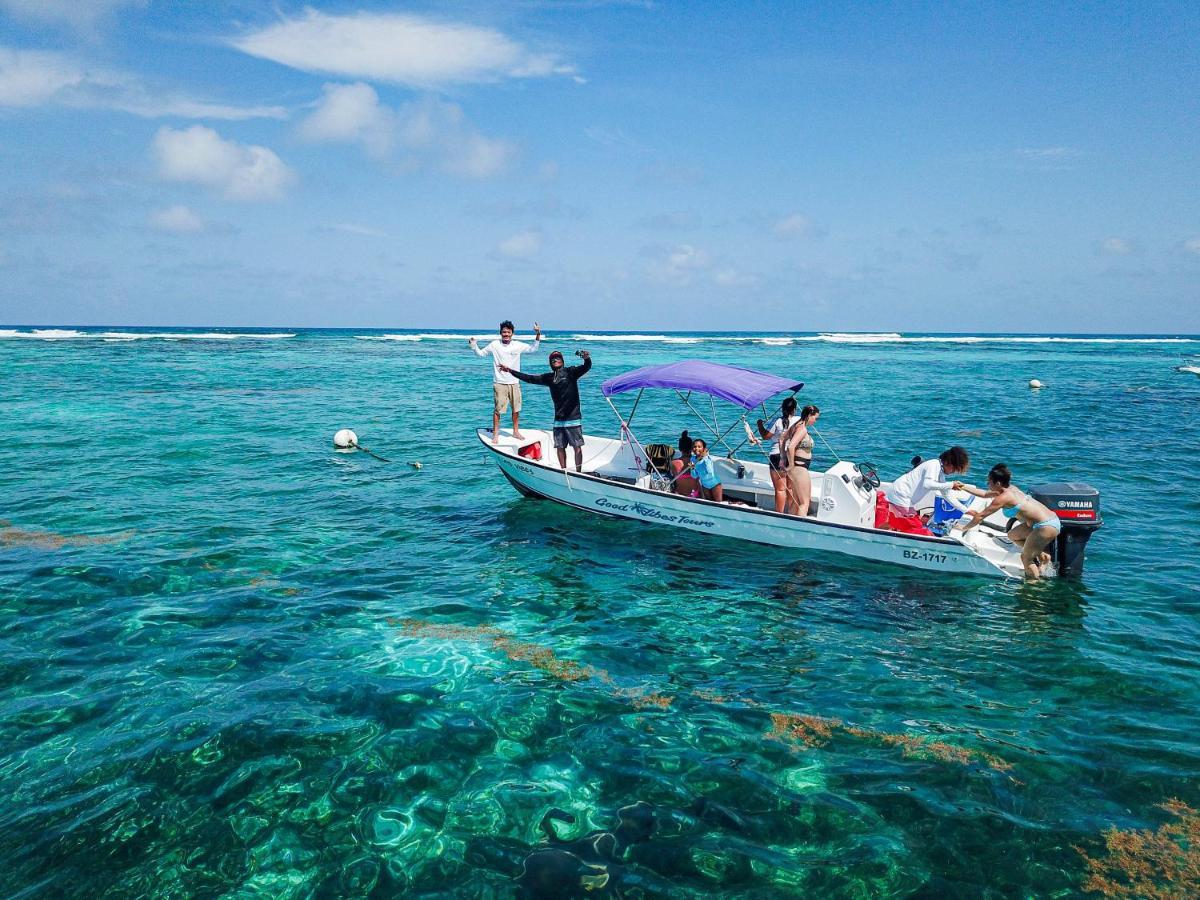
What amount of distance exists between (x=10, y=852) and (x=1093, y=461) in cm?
2601

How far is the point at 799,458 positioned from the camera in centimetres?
1366

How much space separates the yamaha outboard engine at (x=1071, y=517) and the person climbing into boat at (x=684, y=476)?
6.04 metres

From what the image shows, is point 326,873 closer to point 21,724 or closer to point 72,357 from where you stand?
point 21,724

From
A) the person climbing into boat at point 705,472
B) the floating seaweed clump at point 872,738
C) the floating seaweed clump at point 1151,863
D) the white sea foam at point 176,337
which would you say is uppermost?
the white sea foam at point 176,337

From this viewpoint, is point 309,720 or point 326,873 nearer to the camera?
point 326,873

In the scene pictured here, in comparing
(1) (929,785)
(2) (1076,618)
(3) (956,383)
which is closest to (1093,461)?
(2) (1076,618)

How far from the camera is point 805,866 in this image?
5.93 metres

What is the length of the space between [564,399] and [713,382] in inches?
121

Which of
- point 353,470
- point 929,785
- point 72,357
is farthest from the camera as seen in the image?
point 72,357

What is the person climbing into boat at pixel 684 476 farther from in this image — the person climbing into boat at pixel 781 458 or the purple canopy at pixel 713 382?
the person climbing into boat at pixel 781 458

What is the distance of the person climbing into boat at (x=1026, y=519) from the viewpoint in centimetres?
1139

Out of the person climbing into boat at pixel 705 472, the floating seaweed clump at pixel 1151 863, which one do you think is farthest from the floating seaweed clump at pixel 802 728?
the person climbing into boat at pixel 705 472

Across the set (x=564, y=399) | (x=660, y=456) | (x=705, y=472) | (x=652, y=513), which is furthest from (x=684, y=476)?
(x=564, y=399)

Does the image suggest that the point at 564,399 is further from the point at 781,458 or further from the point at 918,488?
the point at 918,488
